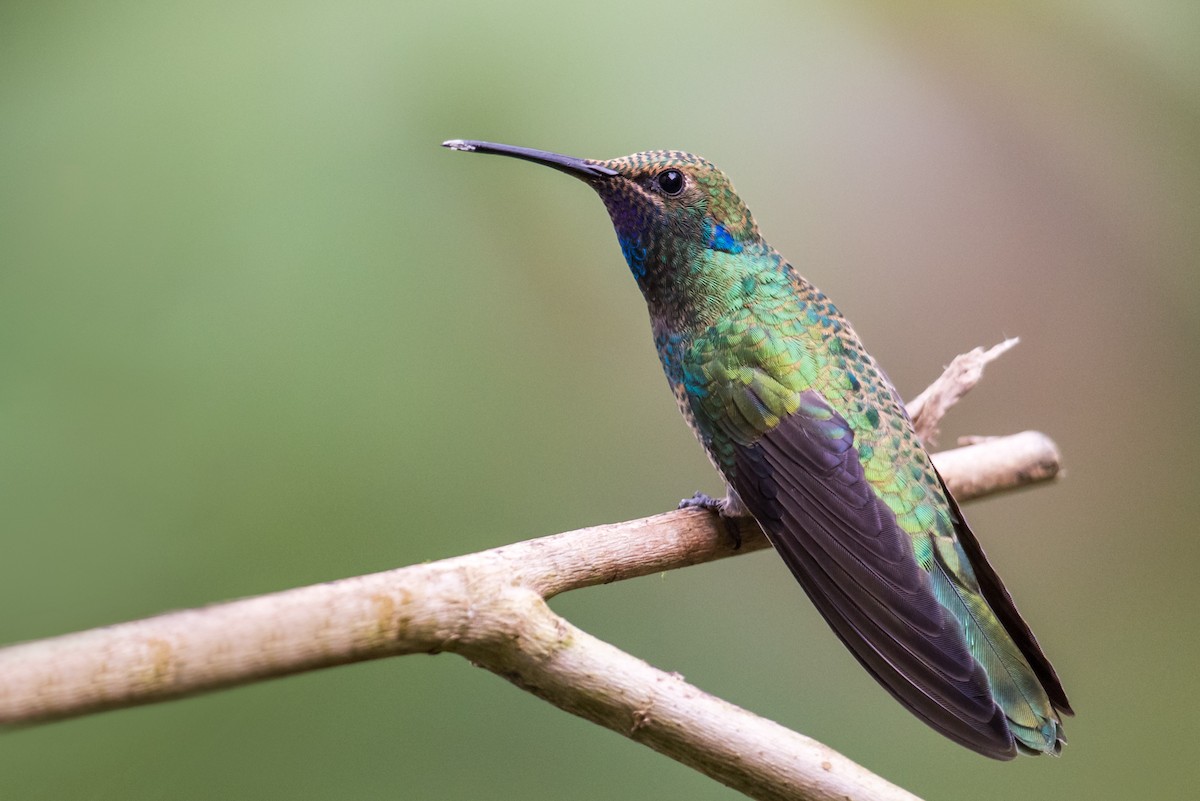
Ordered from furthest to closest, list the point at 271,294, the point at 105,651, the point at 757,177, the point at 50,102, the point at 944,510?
the point at 757,177 → the point at 271,294 → the point at 50,102 → the point at 944,510 → the point at 105,651

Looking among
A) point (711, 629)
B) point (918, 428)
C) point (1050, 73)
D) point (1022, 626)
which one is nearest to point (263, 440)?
point (711, 629)

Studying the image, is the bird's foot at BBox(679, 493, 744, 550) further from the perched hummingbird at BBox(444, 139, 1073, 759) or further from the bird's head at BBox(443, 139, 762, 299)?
the bird's head at BBox(443, 139, 762, 299)

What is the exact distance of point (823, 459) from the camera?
1.73m

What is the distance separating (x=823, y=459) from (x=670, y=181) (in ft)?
1.82

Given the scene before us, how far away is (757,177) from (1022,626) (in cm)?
156

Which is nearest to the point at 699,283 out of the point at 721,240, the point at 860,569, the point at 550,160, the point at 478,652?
the point at 721,240

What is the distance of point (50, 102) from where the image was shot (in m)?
2.25

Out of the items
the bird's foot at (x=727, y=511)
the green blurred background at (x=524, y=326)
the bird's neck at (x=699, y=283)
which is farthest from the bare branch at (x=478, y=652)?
the green blurred background at (x=524, y=326)

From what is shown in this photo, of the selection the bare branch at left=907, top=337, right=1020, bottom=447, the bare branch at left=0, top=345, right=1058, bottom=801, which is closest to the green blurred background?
the bare branch at left=907, top=337, right=1020, bottom=447

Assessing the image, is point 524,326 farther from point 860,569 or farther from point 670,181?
point 860,569

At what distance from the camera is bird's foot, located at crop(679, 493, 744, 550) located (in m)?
1.78

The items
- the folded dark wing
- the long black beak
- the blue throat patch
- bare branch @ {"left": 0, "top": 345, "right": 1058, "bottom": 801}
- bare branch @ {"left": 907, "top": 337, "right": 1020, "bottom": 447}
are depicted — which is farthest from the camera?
bare branch @ {"left": 907, "top": 337, "right": 1020, "bottom": 447}

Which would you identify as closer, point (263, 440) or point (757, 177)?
point (263, 440)

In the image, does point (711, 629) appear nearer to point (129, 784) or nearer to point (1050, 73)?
point (129, 784)
